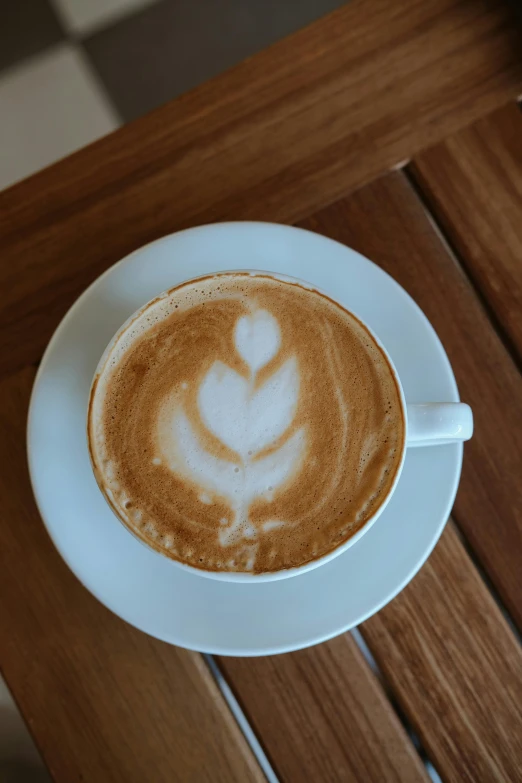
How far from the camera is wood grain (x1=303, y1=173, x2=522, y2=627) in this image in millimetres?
810

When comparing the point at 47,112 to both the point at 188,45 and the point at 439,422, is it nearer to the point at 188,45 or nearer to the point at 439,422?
the point at 188,45

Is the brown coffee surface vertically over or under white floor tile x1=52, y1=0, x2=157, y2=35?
under

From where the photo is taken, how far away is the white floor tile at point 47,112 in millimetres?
1218

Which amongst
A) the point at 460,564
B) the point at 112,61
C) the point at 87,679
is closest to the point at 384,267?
the point at 460,564

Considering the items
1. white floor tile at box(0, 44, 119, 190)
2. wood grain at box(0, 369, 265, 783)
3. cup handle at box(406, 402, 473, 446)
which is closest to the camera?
cup handle at box(406, 402, 473, 446)

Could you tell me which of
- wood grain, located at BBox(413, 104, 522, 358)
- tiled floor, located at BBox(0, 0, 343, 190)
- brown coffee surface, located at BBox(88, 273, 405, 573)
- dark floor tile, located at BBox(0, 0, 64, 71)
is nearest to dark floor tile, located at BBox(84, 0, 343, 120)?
tiled floor, located at BBox(0, 0, 343, 190)

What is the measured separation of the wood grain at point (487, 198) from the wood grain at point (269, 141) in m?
0.03

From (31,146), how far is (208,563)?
93 cm

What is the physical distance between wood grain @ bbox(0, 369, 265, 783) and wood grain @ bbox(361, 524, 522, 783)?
215 millimetres

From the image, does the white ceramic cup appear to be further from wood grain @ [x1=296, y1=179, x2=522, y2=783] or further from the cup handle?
wood grain @ [x1=296, y1=179, x2=522, y2=783]

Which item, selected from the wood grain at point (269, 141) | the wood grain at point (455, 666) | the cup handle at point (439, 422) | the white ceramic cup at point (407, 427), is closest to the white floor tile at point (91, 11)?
the wood grain at point (269, 141)

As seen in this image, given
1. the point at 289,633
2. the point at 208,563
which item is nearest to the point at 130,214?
the point at 208,563

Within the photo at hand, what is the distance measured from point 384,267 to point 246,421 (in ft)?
0.94

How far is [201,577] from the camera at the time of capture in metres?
0.75
